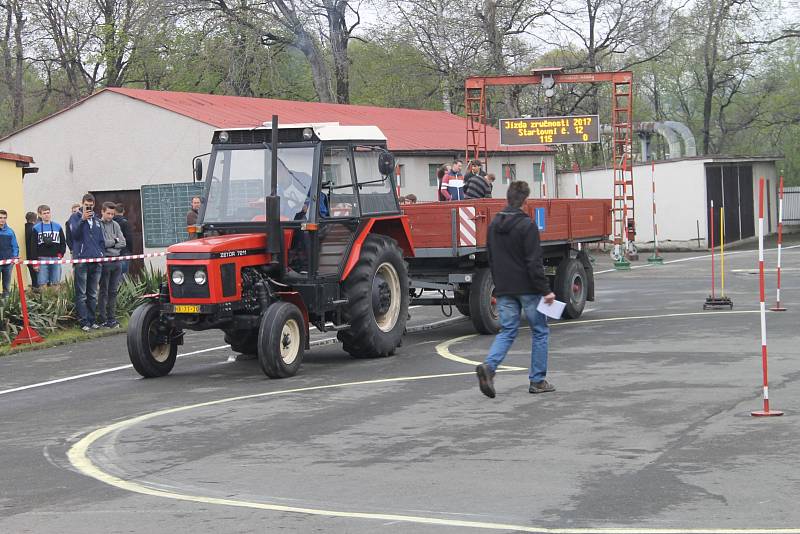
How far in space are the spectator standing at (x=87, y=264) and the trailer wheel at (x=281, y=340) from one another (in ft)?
20.8

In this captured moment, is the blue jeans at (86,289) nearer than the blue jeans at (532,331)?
No

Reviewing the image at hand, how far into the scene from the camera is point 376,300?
14484 mm

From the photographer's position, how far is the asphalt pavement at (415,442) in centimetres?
703

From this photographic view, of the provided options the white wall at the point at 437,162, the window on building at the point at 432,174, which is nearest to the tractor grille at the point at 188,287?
the white wall at the point at 437,162

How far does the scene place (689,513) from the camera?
682cm

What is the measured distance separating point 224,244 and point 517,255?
3.28m

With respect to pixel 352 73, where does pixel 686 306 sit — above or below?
below

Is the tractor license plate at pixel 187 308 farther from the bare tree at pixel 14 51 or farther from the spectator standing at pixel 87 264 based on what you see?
the bare tree at pixel 14 51

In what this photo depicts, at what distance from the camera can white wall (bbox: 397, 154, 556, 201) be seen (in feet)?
123

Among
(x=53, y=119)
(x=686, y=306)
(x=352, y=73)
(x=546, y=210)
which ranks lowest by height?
(x=686, y=306)

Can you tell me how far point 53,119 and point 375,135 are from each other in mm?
19731

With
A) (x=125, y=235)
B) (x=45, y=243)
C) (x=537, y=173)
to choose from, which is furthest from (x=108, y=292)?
(x=537, y=173)

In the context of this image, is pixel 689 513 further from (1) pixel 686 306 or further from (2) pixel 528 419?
(1) pixel 686 306

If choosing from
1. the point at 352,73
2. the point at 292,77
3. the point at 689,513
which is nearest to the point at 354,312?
the point at 689,513
